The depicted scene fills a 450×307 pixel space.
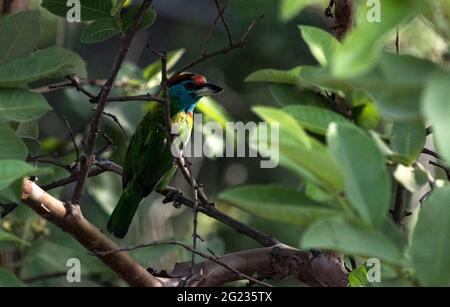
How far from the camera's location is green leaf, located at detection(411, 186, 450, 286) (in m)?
1.11

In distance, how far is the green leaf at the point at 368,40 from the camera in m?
0.93

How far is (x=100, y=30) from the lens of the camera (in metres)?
1.97

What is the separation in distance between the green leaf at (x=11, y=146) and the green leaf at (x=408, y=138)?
2.36 feet

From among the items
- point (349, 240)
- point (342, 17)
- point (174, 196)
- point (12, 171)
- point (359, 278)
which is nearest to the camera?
point (349, 240)

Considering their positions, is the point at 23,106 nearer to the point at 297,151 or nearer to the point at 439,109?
the point at 297,151

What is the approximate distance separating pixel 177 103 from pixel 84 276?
0.99m

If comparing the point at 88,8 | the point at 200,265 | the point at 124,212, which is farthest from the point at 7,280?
the point at 124,212

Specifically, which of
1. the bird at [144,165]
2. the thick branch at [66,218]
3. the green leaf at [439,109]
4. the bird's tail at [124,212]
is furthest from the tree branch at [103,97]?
the bird's tail at [124,212]

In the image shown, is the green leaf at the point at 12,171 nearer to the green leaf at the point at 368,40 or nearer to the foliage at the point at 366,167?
the foliage at the point at 366,167

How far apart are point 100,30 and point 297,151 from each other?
1.03m

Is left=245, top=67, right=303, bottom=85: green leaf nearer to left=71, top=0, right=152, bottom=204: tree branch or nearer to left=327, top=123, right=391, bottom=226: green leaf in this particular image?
left=71, top=0, right=152, bottom=204: tree branch

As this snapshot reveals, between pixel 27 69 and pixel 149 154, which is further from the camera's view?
pixel 149 154
